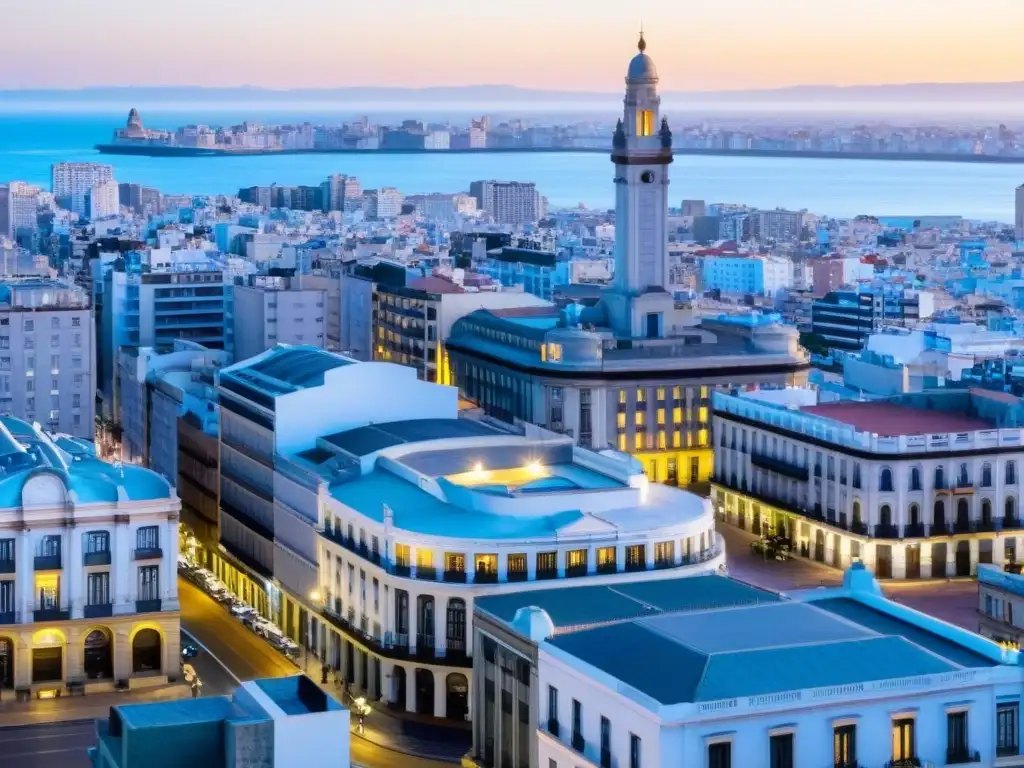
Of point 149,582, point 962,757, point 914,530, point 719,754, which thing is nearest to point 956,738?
point 962,757

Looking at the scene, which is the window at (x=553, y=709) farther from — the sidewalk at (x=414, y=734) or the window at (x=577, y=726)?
the sidewalk at (x=414, y=734)

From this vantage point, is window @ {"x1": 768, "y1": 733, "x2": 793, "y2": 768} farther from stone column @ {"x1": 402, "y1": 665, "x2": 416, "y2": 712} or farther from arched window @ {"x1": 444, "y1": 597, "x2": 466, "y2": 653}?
stone column @ {"x1": 402, "y1": 665, "x2": 416, "y2": 712}

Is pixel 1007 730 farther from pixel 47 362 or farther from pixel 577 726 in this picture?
pixel 47 362

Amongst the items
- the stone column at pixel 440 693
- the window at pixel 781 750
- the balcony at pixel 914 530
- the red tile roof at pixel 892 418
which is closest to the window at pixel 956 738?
the window at pixel 781 750

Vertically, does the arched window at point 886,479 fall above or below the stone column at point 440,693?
above

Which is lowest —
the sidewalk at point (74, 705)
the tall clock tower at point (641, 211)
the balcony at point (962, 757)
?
the sidewalk at point (74, 705)

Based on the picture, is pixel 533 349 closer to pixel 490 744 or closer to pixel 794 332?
pixel 794 332

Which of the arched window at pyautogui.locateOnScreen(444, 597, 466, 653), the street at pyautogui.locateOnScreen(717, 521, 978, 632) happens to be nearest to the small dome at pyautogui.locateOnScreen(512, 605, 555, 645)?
the arched window at pyautogui.locateOnScreen(444, 597, 466, 653)
